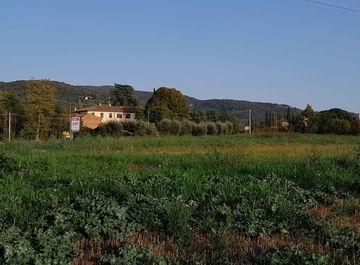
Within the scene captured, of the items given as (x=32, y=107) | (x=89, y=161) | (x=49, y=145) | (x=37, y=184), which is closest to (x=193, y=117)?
(x=32, y=107)

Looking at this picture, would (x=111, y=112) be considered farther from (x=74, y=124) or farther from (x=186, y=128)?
(x=74, y=124)

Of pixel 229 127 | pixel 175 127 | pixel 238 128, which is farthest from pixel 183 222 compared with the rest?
pixel 238 128

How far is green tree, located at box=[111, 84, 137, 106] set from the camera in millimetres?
141250

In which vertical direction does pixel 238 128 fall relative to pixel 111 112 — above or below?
below

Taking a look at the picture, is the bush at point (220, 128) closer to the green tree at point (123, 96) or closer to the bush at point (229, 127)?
the bush at point (229, 127)

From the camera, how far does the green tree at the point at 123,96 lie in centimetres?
14125

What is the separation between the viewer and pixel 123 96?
14325 centimetres

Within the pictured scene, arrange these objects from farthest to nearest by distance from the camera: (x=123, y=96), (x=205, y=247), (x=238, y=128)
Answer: (x=123, y=96)
(x=238, y=128)
(x=205, y=247)

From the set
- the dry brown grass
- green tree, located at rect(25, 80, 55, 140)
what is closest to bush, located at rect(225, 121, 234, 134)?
green tree, located at rect(25, 80, 55, 140)

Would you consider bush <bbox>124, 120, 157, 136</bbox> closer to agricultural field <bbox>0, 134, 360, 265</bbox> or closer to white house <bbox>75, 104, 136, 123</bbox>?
agricultural field <bbox>0, 134, 360, 265</bbox>

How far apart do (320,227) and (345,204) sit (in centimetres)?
203

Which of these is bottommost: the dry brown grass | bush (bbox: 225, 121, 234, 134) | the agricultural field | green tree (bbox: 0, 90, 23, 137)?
the dry brown grass

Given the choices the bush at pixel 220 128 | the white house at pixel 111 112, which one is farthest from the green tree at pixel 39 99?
the white house at pixel 111 112

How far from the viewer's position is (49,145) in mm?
31938
